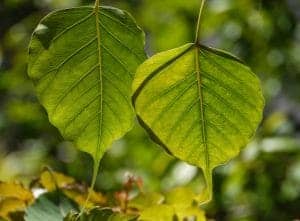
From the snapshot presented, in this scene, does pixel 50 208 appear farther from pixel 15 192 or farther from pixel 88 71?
pixel 88 71

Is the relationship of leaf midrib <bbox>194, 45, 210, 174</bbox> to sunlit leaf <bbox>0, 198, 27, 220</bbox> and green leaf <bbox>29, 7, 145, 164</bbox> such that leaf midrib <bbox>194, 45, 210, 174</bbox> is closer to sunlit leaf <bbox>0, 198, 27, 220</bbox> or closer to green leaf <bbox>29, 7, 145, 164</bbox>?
green leaf <bbox>29, 7, 145, 164</bbox>

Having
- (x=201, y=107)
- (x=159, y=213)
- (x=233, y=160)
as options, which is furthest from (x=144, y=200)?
(x=233, y=160)

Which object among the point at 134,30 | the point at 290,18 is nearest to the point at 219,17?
the point at 290,18

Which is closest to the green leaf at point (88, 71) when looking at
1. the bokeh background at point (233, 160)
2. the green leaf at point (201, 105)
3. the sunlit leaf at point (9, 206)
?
the green leaf at point (201, 105)

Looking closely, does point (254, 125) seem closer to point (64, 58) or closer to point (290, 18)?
point (64, 58)

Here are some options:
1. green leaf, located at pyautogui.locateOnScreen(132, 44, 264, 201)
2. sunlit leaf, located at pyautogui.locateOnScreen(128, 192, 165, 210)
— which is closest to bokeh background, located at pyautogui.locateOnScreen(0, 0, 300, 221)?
sunlit leaf, located at pyautogui.locateOnScreen(128, 192, 165, 210)

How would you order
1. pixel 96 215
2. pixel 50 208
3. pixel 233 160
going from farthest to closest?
pixel 233 160
pixel 50 208
pixel 96 215
